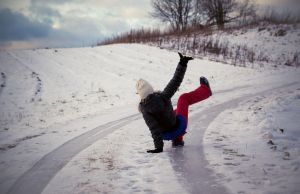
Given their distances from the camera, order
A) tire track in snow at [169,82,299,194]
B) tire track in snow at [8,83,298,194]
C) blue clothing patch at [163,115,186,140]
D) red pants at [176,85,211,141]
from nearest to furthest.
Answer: tire track in snow at [169,82,299,194] → tire track in snow at [8,83,298,194] → blue clothing patch at [163,115,186,140] → red pants at [176,85,211,141]

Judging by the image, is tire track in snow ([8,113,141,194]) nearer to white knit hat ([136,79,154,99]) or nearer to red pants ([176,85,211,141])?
white knit hat ([136,79,154,99])

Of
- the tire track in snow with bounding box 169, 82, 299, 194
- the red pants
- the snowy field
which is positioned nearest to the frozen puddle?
the snowy field

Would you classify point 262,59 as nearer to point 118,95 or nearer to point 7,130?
point 118,95

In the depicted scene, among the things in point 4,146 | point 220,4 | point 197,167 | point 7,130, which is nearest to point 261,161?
point 197,167

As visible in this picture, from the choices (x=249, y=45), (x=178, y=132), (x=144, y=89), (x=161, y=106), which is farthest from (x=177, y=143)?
(x=249, y=45)

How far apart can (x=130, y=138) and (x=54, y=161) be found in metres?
1.52

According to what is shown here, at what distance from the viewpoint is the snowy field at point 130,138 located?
12.4 feet

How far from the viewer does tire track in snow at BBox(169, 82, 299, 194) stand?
3484 mm

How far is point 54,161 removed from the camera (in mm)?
5035

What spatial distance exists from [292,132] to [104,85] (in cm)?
918

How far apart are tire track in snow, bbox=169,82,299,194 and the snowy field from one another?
0.02m

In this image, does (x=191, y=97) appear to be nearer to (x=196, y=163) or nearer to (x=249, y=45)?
(x=196, y=163)

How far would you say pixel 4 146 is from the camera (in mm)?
6363

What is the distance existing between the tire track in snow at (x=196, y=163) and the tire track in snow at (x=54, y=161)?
1.77 m
